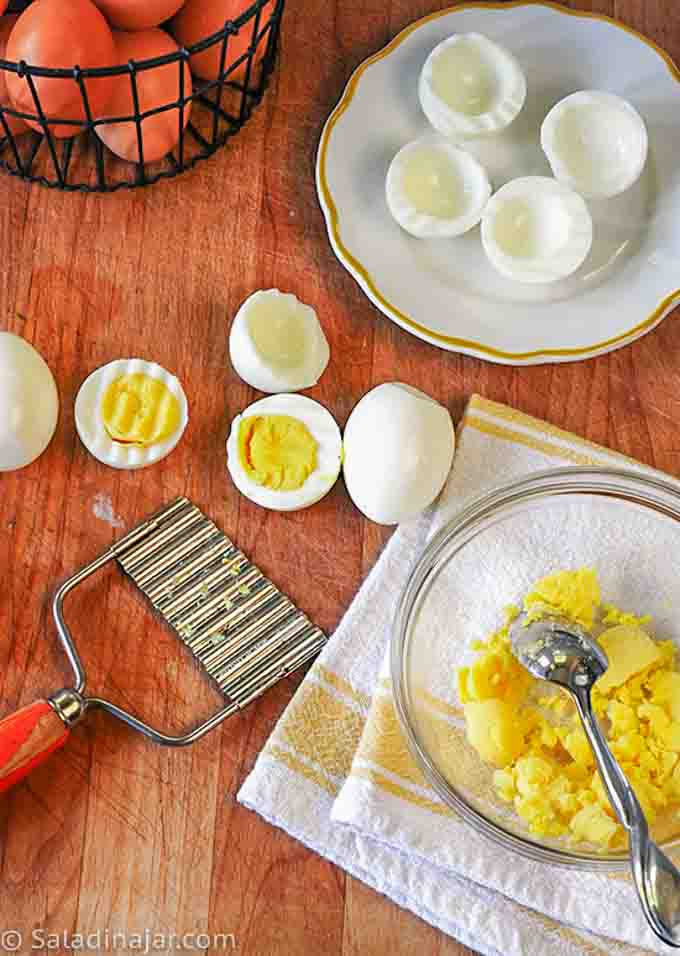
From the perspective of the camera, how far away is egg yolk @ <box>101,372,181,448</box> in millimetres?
1207

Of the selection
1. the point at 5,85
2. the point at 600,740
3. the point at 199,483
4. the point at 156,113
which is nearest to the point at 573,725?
the point at 600,740

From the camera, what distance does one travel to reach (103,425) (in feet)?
3.97

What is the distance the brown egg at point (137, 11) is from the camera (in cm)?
117

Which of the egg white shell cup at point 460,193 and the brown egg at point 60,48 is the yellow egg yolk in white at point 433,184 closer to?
the egg white shell cup at point 460,193

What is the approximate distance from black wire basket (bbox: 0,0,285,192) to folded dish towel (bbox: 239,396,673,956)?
44cm

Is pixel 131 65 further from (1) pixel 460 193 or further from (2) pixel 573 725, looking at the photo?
(2) pixel 573 725

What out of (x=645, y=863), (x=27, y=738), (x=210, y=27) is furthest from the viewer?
(x=210, y=27)

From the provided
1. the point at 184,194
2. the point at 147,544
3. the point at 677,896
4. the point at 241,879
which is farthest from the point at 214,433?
the point at 677,896

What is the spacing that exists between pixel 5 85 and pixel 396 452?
489 millimetres

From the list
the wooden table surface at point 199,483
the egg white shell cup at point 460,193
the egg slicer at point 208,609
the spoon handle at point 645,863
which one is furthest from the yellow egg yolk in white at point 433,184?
the spoon handle at point 645,863

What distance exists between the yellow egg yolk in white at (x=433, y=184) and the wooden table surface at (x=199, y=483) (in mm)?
105

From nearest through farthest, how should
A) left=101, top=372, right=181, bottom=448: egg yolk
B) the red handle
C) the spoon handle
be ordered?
the spoon handle < the red handle < left=101, top=372, right=181, bottom=448: egg yolk

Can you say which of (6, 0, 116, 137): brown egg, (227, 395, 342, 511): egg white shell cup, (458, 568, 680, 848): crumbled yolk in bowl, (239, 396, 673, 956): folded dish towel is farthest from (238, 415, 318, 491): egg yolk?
(6, 0, 116, 137): brown egg

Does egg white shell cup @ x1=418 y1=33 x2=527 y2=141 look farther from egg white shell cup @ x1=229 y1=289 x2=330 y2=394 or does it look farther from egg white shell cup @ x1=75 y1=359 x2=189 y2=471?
egg white shell cup @ x1=75 y1=359 x2=189 y2=471
